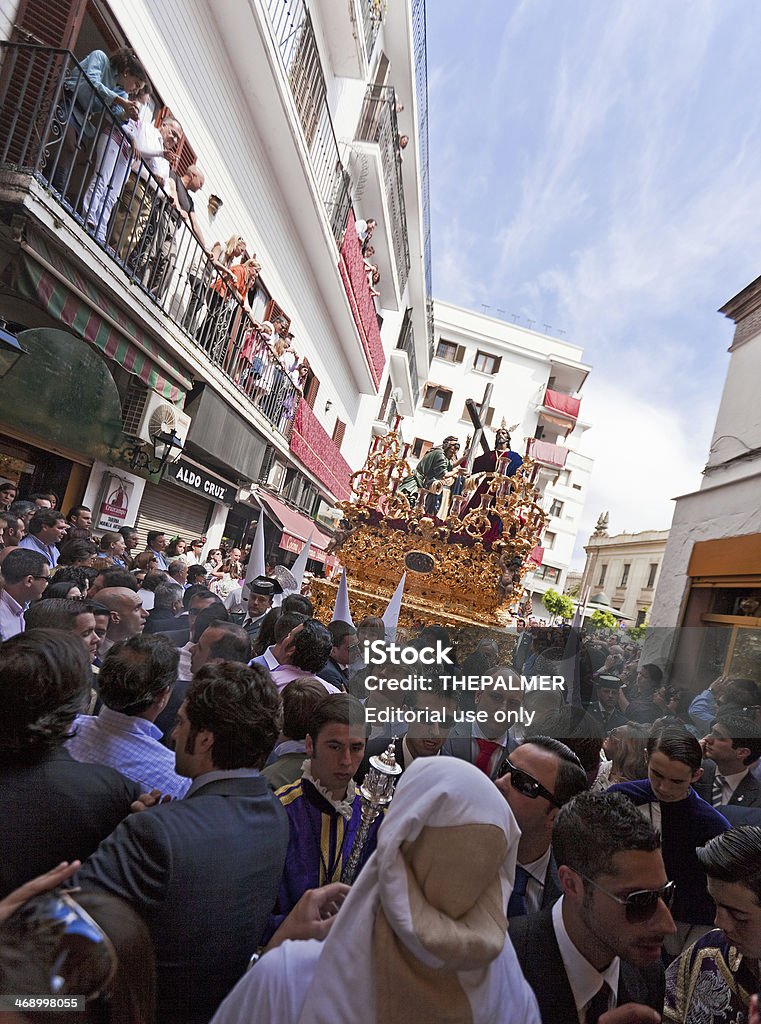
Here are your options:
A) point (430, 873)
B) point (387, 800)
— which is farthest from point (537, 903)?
point (430, 873)

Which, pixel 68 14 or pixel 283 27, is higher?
pixel 283 27

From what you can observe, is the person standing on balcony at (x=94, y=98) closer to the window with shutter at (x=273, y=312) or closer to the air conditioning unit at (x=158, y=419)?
the air conditioning unit at (x=158, y=419)

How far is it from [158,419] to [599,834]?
7826mm

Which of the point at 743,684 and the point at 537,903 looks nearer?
the point at 537,903

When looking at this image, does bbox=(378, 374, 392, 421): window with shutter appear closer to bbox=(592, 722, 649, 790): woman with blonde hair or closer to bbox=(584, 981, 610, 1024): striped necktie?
bbox=(592, 722, 649, 790): woman with blonde hair

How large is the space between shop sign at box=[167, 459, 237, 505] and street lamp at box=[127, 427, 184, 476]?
0.48 m

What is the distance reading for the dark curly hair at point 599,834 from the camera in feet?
5.92

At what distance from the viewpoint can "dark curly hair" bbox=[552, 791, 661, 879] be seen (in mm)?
1806

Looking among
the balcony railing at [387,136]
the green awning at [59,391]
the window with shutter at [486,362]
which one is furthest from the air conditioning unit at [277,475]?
the window with shutter at [486,362]

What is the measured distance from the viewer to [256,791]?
6.23 feet

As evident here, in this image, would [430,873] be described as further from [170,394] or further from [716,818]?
[170,394]

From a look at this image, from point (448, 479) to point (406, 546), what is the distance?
4.18 feet

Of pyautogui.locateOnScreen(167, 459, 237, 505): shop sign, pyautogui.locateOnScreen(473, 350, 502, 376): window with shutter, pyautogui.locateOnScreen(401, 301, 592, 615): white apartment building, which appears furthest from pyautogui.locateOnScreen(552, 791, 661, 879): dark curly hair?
pyautogui.locateOnScreen(473, 350, 502, 376): window with shutter

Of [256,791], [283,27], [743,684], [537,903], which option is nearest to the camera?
[256,791]
